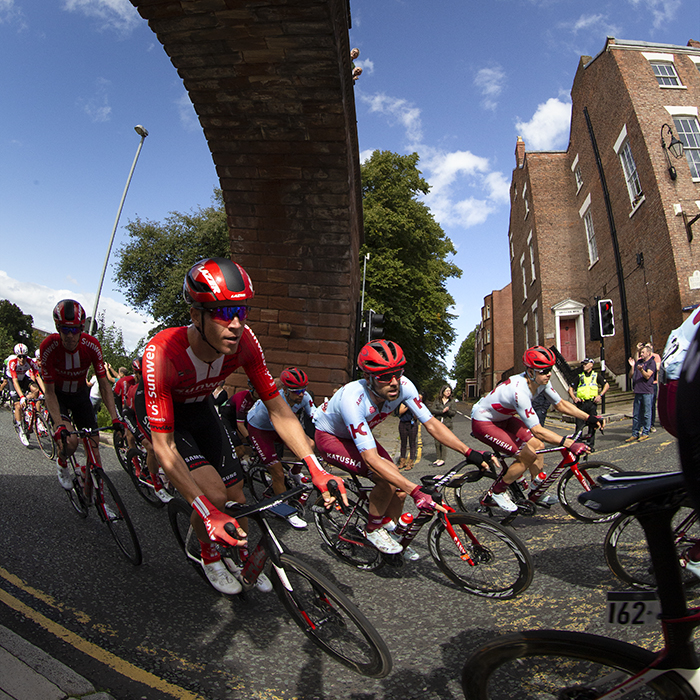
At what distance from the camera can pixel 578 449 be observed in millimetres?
4805

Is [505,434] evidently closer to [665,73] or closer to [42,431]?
[42,431]

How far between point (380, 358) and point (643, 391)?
813 cm

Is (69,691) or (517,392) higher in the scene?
(517,392)

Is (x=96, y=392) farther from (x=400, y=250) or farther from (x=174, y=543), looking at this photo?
(x=400, y=250)

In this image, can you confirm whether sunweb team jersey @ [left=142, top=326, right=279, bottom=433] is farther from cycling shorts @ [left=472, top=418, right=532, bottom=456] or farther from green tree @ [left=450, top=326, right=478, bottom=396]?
green tree @ [left=450, top=326, right=478, bottom=396]

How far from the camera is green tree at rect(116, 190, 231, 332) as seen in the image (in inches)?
1233

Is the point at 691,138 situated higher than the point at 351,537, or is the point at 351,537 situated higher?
the point at 691,138

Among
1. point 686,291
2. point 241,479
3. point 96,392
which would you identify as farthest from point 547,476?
point 686,291

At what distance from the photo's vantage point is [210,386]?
334cm

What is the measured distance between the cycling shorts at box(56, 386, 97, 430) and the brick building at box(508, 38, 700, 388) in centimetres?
1313

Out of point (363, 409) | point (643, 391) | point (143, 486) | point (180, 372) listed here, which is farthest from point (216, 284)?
point (643, 391)

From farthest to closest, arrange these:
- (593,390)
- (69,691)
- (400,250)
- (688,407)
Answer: (400,250) < (593,390) < (69,691) < (688,407)

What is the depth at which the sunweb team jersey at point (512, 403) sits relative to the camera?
16.8ft

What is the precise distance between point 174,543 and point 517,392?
3.94 m
